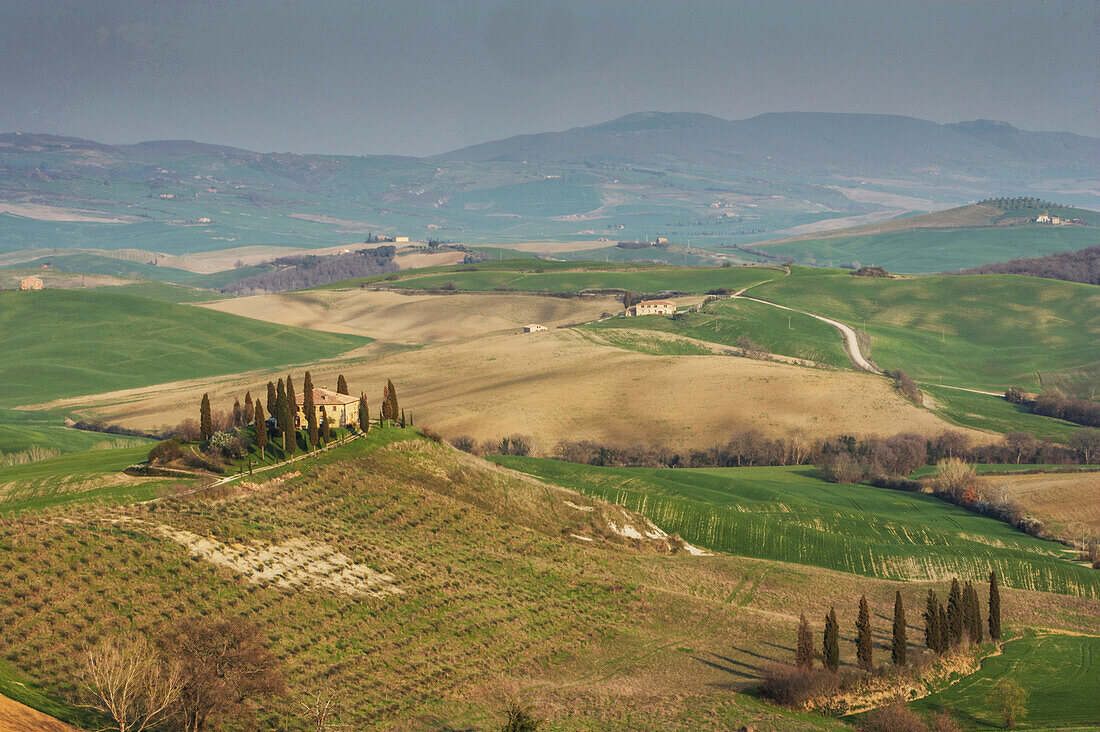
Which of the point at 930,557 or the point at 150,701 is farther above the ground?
the point at 150,701

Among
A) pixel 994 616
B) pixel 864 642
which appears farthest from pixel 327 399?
pixel 994 616

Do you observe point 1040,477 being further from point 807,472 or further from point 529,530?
point 529,530

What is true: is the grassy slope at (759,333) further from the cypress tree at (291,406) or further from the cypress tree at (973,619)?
the cypress tree at (973,619)

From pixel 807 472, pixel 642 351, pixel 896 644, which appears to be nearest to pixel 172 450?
pixel 896 644

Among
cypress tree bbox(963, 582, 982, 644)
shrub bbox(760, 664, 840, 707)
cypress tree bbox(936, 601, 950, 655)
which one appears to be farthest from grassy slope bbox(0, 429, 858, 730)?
Result: cypress tree bbox(963, 582, 982, 644)

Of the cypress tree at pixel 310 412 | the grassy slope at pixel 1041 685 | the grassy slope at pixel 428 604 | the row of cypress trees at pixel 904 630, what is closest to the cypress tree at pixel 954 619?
the row of cypress trees at pixel 904 630

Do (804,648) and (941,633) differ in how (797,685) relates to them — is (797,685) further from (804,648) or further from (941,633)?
(941,633)

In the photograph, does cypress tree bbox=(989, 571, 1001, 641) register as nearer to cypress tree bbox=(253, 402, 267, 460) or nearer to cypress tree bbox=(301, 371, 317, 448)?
cypress tree bbox=(301, 371, 317, 448)
